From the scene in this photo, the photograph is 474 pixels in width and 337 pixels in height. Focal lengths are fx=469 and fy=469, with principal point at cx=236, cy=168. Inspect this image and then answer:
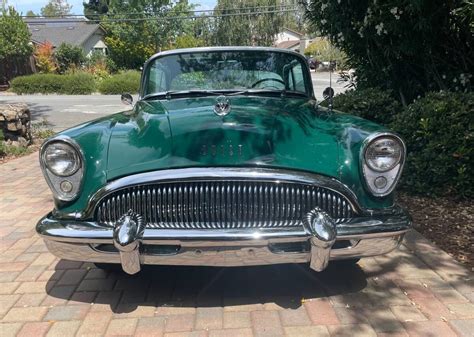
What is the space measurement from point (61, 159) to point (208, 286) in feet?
3.89

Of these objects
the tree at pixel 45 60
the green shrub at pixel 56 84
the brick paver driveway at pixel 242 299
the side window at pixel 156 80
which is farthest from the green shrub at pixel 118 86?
the brick paver driveway at pixel 242 299

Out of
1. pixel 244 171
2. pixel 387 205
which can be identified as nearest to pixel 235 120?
pixel 244 171

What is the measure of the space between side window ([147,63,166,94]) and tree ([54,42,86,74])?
27.6m

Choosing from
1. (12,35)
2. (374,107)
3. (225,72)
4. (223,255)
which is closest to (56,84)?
(12,35)

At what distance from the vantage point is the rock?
25.1ft

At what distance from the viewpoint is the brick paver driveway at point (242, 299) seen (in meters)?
2.53

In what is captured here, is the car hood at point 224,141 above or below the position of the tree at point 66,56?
above

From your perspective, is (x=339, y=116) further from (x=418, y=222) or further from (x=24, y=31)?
(x=24, y=31)

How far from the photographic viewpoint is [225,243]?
2.36 m

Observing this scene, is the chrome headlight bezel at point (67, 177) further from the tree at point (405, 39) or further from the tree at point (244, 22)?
the tree at point (244, 22)

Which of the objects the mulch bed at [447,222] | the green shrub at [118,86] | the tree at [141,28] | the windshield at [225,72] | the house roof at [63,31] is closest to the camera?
the mulch bed at [447,222]

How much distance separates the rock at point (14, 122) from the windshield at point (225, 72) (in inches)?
185

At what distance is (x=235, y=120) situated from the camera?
2.81 meters

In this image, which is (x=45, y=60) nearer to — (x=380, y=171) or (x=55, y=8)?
(x=380, y=171)
